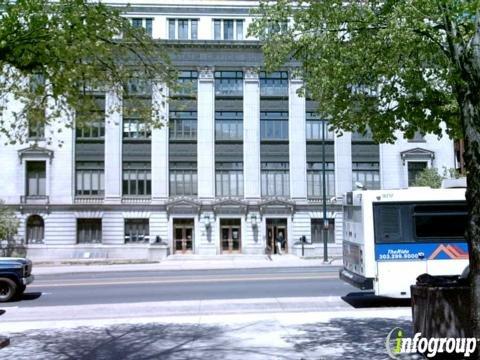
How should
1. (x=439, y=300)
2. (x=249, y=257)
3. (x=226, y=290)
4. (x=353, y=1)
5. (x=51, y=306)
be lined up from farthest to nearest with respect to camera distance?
(x=249, y=257)
(x=226, y=290)
(x=51, y=306)
(x=353, y=1)
(x=439, y=300)

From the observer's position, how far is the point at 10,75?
10398mm

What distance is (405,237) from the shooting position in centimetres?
1389

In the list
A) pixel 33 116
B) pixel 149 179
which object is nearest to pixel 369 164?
pixel 149 179

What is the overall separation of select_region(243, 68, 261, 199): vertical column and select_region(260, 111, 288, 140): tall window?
0.56m

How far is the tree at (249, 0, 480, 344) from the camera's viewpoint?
869 cm

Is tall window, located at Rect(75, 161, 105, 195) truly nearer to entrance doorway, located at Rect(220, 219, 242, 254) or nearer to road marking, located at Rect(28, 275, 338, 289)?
entrance doorway, located at Rect(220, 219, 242, 254)

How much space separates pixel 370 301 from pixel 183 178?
3212cm

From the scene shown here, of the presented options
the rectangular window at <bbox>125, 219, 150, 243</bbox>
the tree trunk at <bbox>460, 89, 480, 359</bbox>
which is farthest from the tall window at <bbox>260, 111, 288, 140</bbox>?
the tree trunk at <bbox>460, 89, 480, 359</bbox>

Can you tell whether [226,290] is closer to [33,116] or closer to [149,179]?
[33,116]

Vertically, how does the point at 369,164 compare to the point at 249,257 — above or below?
above

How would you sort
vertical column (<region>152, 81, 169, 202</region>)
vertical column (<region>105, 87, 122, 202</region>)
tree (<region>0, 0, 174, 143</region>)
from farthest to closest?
vertical column (<region>152, 81, 169, 202</region>), vertical column (<region>105, 87, 122, 202</region>), tree (<region>0, 0, 174, 143</region>)

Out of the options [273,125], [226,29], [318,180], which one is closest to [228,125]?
[273,125]

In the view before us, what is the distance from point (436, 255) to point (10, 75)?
10.8 m

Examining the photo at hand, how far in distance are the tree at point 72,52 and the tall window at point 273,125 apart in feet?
119
